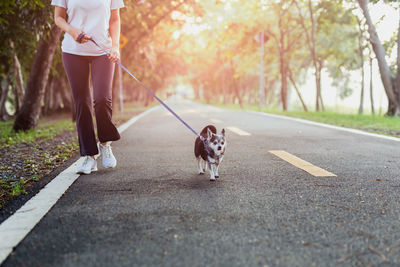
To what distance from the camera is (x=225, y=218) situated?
2.86m

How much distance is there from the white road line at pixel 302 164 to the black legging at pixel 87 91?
236 centimetres

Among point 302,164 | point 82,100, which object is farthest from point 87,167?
point 302,164

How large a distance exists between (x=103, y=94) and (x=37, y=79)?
6.37 m

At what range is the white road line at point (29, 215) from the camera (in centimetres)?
242

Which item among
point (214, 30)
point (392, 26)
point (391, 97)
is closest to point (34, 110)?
point (391, 97)

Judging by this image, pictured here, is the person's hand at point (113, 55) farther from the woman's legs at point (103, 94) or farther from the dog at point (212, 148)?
the dog at point (212, 148)

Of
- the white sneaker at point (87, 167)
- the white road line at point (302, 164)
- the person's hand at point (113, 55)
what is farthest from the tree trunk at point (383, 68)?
the white sneaker at point (87, 167)

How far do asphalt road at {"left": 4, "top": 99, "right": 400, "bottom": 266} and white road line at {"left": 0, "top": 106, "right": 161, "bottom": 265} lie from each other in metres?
0.06

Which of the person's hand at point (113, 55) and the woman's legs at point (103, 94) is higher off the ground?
the person's hand at point (113, 55)

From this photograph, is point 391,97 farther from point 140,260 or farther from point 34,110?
point 140,260

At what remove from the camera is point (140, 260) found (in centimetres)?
215

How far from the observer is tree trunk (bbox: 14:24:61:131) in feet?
32.9

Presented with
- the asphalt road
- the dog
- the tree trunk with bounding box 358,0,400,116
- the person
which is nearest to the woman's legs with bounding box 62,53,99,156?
the person

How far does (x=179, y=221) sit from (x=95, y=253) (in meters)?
0.70
